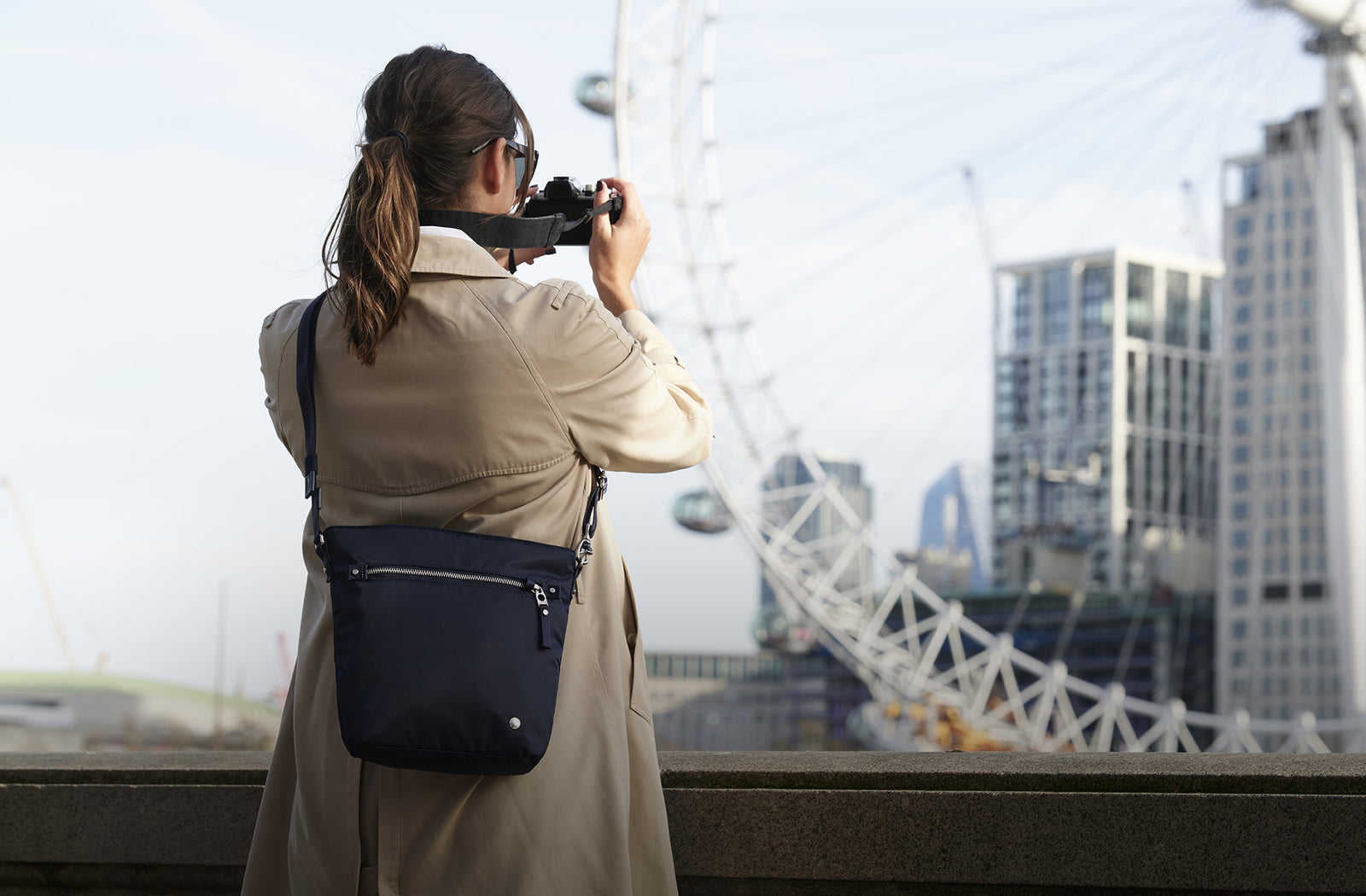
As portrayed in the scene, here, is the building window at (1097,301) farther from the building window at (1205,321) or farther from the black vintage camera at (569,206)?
the black vintage camera at (569,206)

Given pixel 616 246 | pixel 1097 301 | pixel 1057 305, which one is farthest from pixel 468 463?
pixel 1057 305

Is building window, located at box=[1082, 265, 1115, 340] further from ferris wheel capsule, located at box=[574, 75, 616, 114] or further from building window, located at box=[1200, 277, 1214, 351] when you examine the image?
ferris wheel capsule, located at box=[574, 75, 616, 114]

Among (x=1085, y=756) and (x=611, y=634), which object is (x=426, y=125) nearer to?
(x=611, y=634)

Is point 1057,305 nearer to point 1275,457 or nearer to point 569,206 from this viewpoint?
point 1275,457

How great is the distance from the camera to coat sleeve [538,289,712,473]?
6.03ft

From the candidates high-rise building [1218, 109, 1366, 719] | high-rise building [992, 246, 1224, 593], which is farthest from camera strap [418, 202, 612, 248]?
high-rise building [992, 246, 1224, 593]

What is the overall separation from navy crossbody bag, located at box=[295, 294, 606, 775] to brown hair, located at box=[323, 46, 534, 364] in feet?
0.92

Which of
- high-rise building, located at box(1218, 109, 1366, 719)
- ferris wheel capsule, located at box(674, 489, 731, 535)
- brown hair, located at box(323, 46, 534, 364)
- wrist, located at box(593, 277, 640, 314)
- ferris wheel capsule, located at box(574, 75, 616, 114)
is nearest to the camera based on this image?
brown hair, located at box(323, 46, 534, 364)

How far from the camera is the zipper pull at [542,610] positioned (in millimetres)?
1792

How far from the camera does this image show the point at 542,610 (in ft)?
5.92

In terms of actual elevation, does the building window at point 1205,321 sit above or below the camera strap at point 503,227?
above

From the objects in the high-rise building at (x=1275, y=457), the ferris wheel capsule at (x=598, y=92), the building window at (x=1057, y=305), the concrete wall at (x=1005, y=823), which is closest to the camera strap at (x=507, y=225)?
the concrete wall at (x=1005, y=823)

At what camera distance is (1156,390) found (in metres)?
83.2

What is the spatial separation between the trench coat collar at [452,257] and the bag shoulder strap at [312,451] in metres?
0.18
